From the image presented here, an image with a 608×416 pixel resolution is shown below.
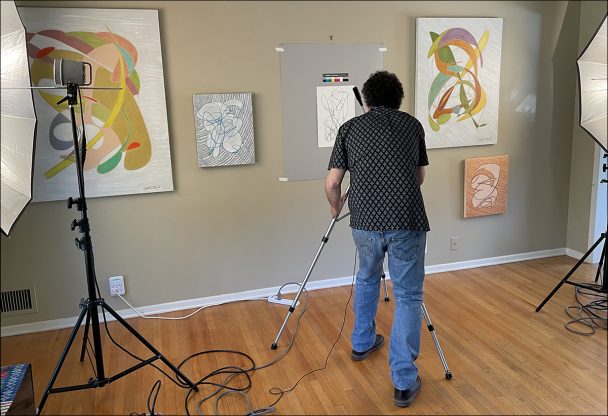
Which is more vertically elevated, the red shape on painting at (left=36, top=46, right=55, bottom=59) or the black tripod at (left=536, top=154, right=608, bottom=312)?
the red shape on painting at (left=36, top=46, right=55, bottom=59)

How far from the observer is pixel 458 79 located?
3.47 metres

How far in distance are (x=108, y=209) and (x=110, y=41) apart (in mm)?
959

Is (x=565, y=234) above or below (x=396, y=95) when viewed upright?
below

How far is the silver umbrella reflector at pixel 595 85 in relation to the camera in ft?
4.65

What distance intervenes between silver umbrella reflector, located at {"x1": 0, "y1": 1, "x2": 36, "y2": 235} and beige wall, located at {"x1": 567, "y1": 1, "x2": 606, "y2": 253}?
11.2 feet

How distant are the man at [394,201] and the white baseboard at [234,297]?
4.27 feet

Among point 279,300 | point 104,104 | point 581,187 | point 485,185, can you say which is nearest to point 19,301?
point 104,104

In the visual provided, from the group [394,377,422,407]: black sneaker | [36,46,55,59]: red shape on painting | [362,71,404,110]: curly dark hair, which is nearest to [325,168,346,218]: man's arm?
[362,71,404,110]: curly dark hair

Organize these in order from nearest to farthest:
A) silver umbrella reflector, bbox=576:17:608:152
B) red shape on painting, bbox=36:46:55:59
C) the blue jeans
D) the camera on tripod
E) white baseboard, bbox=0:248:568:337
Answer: silver umbrella reflector, bbox=576:17:608:152
the camera on tripod
the blue jeans
red shape on painting, bbox=36:46:55:59
white baseboard, bbox=0:248:568:337

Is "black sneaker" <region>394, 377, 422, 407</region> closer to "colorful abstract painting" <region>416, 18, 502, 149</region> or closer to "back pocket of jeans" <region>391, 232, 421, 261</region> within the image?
"back pocket of jeans" <region>391, 232, 421, 261</region>

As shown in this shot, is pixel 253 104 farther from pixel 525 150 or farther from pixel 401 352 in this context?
pixel 525 150

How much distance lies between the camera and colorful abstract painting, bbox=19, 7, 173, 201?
2744 millimetres

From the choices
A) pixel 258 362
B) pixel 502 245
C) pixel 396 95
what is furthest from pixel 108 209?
pixel 502 245

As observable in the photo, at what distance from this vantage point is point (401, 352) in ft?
6.94
